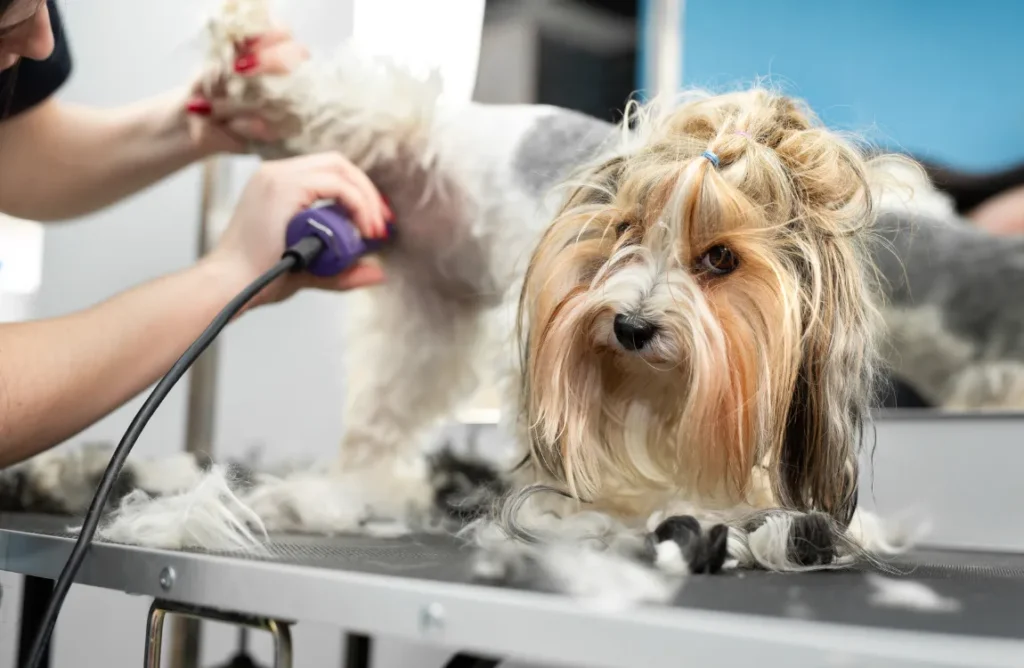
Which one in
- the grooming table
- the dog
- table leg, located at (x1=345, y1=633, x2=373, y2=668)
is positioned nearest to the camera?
the grooming table

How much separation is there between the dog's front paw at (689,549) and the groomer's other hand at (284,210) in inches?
22.7

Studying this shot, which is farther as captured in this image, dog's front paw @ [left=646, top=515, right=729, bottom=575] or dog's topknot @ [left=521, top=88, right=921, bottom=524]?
dog's topknot @ [left=521, top=88, right=921, bottom=524]

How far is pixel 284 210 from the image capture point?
1.08 m

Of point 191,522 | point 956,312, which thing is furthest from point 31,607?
point 956,312

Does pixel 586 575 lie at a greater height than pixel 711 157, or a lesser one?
lesser

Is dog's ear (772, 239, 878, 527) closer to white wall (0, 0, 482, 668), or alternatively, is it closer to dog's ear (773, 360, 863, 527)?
dog's ear (773, 360, 863, 527)

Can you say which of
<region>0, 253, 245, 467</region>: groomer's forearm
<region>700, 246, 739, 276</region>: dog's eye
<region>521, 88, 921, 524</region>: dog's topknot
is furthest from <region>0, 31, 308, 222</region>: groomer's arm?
<region>700, 246, 739, 276</region>: dog's eye

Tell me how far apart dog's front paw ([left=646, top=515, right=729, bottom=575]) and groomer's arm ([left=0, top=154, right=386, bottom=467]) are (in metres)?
0.55

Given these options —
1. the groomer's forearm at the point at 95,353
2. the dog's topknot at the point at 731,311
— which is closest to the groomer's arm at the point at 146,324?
the groomer's forearm at the point at 95,353

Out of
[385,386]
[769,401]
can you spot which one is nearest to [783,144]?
[769,401]

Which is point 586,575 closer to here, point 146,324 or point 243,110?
point 146,324

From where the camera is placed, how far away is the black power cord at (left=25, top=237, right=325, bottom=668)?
70cm

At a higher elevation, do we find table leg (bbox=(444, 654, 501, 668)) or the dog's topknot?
the dog's topknot

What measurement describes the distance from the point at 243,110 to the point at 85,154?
21 cm
